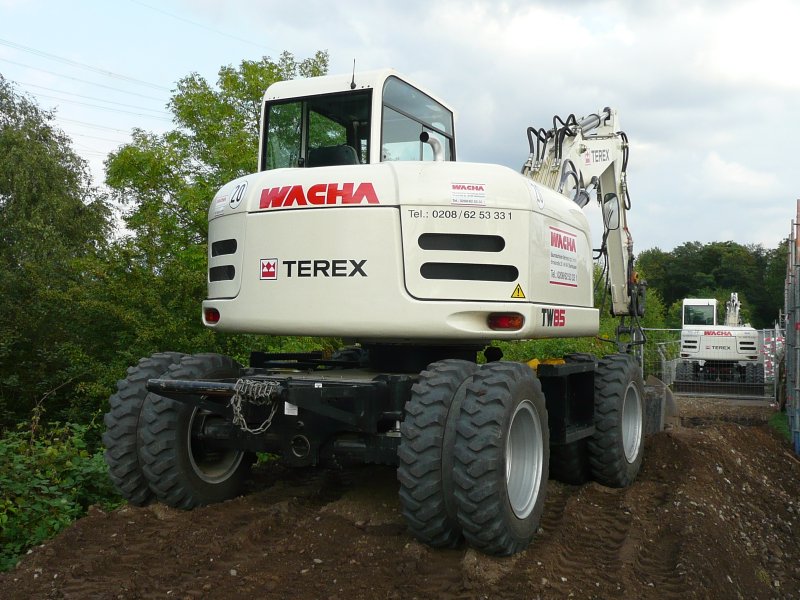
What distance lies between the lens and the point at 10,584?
15.0ft

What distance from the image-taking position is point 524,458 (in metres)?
5.56

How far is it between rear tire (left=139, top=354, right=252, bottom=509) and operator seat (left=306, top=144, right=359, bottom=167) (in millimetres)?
1751

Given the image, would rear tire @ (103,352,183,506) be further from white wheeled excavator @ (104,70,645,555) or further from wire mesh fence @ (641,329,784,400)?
wire mesh fence @ (641,329,784,400)

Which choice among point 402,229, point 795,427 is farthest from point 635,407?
point 795,427

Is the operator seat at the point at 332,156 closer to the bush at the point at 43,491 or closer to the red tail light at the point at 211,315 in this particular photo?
the red tail light at the point at 211,315

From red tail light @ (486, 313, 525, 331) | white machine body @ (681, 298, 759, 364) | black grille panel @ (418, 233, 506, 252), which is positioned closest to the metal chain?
black grille panel @ (418, 233, 506, 252)

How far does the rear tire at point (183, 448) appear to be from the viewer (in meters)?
5.80

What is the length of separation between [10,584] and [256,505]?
193 cm

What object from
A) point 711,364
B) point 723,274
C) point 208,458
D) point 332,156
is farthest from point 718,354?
point 723,274

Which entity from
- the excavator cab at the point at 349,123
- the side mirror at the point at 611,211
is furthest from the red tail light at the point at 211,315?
the side mirror at the point at 611,211

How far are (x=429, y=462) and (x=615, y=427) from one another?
2.94 metres

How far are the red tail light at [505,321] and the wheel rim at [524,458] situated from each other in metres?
0.56

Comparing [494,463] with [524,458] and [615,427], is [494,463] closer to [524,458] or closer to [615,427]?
[524,458]

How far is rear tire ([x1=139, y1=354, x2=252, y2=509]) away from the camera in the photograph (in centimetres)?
580
